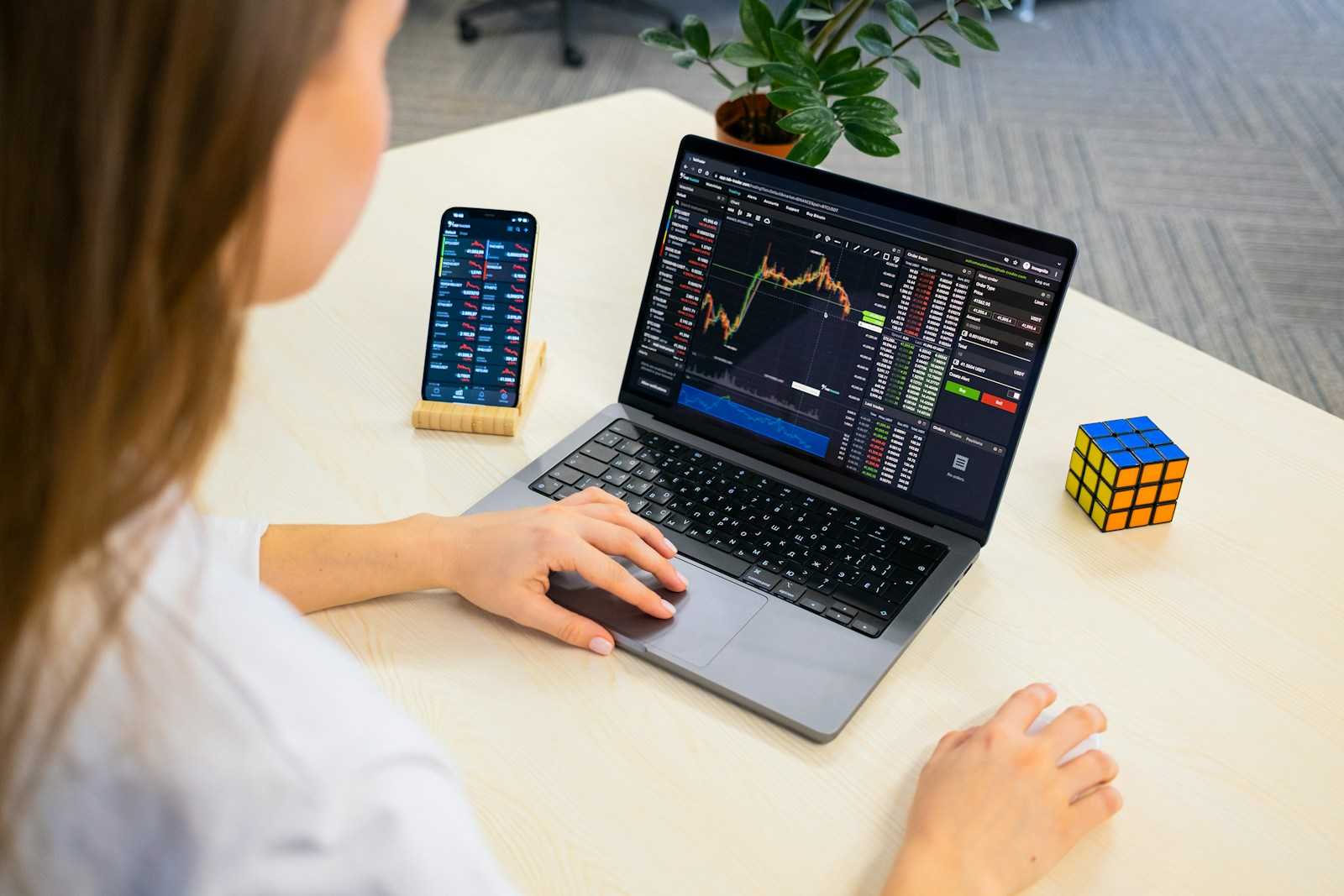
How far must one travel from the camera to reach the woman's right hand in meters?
0.70

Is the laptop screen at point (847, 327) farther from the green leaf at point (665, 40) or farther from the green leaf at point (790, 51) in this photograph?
the green leaf at point (665, 40)

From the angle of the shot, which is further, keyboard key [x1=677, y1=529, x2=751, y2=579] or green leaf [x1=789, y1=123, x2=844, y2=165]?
green leaf [x1=789, y1=123, x2=844, y2=165]

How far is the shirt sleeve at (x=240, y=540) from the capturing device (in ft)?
2.74

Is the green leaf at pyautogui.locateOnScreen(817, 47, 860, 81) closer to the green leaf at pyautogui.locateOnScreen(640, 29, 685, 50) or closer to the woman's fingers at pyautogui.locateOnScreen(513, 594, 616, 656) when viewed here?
the green leaf at pyautogui.locateOnScreen(640, 29, 685, 50)

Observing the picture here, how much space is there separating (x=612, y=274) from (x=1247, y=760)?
783 millimetres

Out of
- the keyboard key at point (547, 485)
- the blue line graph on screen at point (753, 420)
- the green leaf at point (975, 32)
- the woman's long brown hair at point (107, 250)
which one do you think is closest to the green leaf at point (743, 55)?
the green leaf at point (975, 32)

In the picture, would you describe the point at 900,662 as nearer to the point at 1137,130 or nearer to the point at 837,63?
the point at 837,63

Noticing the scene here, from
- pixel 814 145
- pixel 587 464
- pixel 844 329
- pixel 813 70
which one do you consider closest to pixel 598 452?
pixel 587 464

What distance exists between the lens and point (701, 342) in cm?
104

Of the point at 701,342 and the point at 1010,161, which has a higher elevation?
the point at 701,342

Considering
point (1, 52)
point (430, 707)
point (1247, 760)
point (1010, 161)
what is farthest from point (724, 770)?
point (1010, 161)

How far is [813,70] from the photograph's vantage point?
4.13ft

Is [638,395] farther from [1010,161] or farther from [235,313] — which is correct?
[1010,161]

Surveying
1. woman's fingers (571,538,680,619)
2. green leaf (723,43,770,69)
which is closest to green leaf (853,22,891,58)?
green leaf (723,43,770,69)
